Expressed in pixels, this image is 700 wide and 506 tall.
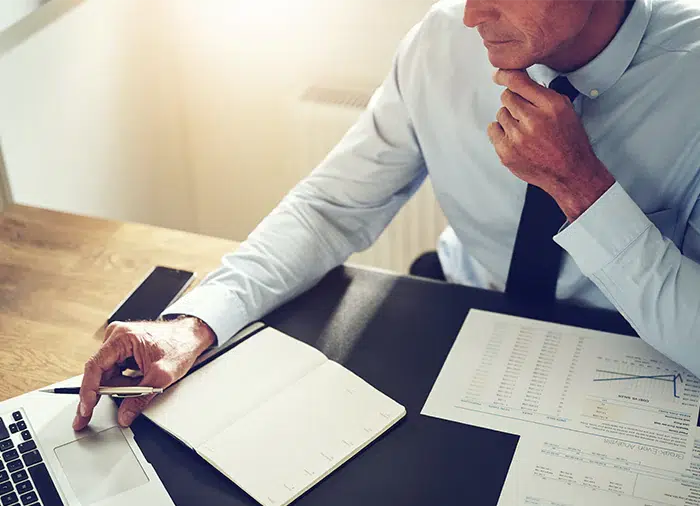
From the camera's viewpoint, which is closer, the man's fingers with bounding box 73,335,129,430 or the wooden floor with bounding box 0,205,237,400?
the man's fingers with bounding box 73,335,129,430

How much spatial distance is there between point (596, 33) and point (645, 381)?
18.2 inches

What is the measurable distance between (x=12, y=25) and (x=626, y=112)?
3.73 feet

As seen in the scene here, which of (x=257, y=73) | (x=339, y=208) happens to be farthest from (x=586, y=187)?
(x=257, y=73)

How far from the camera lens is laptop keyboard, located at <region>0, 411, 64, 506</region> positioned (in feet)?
3.44

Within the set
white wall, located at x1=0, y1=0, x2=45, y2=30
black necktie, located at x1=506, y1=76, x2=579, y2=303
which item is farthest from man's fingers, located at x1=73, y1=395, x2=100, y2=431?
white wall, located at x1=0, y1=0, x2=45, y2=30

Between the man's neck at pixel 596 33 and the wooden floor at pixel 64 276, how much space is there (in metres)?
0.61

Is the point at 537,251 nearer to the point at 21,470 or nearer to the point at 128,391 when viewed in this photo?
the point at 128,391

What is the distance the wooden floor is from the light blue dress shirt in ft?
0.51

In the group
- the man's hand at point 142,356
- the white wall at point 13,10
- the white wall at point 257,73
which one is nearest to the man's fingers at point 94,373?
the man's hand at point 142,356

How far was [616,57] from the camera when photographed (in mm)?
1227

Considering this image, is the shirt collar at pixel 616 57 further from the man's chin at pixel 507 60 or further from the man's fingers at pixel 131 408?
the man's fingers at pixel 131 408

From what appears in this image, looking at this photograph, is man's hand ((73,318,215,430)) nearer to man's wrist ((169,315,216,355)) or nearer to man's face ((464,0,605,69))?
man's wrist ((169,315,216,355))

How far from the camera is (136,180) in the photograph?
2.31 m

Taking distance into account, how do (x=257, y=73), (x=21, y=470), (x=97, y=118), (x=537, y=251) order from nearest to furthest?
1. (x=21, y=470)
2. (x=537, y=251)
3. (x=97, y=118)
4. (x=257, y=73)
